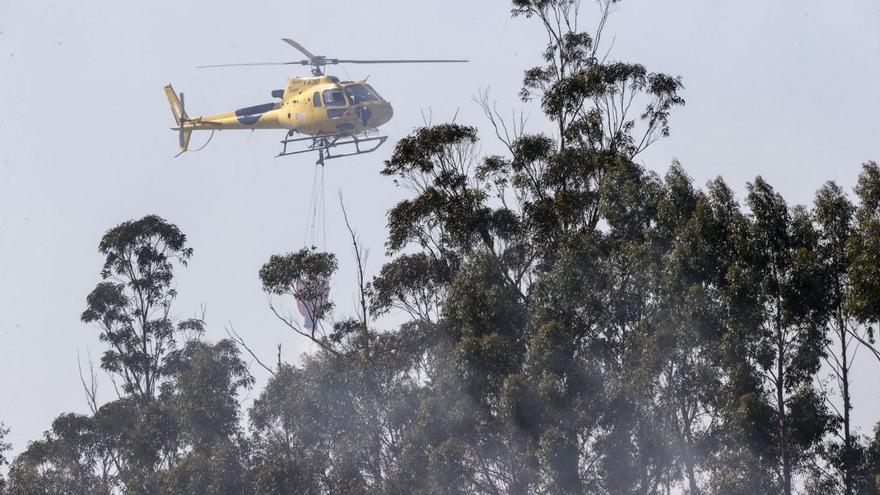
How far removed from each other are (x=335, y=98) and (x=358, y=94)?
2.57 feet

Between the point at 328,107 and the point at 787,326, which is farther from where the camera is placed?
the point at 328,107

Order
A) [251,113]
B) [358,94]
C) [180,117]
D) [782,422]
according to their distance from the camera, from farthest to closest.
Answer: [180,117]
[251,113]
[358,94]
[782,422]

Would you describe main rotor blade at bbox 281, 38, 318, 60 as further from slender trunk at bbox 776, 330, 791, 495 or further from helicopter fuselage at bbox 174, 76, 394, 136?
slender trunk at bbox 776, 330, 791, 495

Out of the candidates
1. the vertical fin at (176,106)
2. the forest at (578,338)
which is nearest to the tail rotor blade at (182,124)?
the vertical fin at (176,106)

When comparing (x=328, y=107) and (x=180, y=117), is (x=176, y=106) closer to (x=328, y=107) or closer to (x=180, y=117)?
(x=180, y=117)

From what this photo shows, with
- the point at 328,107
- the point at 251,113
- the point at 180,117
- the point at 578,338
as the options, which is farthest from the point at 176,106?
the point at 578,338

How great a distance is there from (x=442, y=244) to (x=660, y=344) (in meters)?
7.81

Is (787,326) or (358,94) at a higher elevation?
(358,94)

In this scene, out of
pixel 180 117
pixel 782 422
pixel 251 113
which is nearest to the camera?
pixel 782 422

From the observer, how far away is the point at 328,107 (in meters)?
53.4

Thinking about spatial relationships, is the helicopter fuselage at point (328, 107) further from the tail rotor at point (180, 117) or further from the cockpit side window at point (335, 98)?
the tail rotor at point (180, 117)

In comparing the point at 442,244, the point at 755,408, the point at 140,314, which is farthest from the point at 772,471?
the point at 140,314

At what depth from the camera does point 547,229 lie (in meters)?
37.6

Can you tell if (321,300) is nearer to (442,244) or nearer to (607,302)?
(442,244)
